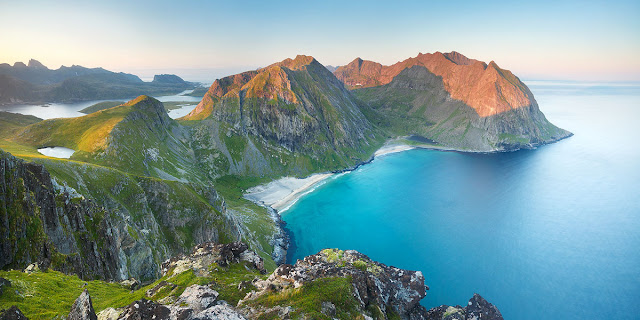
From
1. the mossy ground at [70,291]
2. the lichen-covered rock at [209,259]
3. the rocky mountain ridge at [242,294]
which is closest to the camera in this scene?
the rocky mountain ridge at [242,294]

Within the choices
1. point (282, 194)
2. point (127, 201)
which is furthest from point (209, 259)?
point (282, 194)

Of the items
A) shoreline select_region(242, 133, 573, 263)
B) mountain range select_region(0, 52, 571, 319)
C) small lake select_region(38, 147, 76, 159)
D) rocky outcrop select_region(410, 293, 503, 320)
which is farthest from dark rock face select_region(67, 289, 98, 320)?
small lake select_region(38, 147, 76, 159)

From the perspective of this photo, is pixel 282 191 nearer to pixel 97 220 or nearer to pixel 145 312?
pixel 97 220

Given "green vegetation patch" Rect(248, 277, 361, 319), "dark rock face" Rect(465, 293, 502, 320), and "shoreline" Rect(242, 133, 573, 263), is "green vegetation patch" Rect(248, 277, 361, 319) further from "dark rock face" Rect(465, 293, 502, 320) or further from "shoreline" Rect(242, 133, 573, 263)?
"shoreline" Rect(242, 133, 573, 263)

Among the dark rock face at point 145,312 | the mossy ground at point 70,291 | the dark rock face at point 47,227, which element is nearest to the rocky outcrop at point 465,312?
the mossy ground at point 70,291

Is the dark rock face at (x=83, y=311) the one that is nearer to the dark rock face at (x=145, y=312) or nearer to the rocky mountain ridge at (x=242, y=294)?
the rocky mountain ridge at (x=242, y=294)
